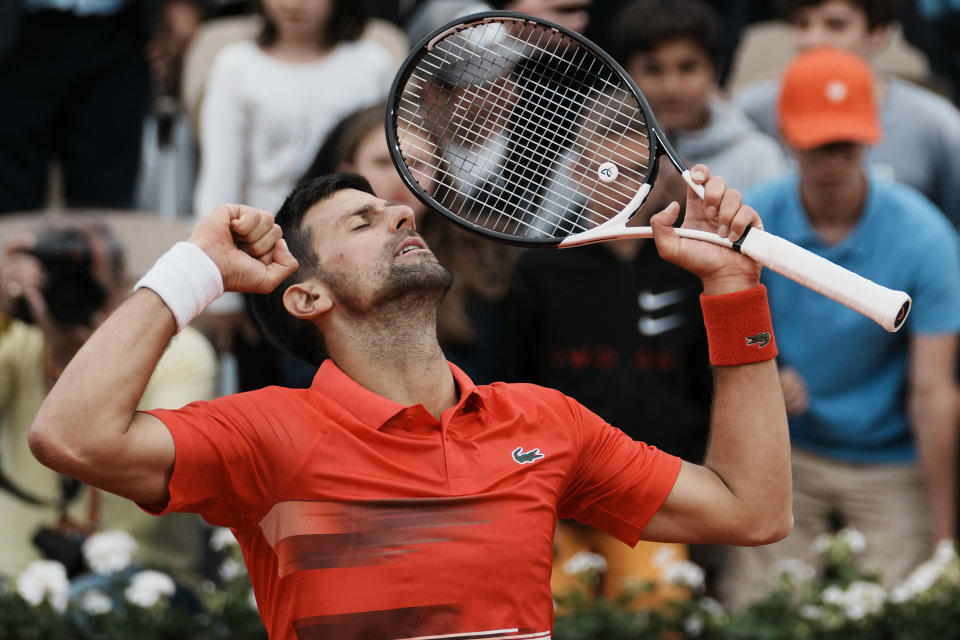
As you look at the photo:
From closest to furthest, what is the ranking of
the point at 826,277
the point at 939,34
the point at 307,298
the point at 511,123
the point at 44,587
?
1. the point at 826,277
2. the point at 307,298
3. the point at 511,123
4. the point at 44,587
5. the point at 939,34

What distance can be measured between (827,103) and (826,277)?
250 centimetres

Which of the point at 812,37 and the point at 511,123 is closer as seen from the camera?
the point at 511,123

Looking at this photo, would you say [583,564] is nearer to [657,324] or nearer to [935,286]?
[657,324]

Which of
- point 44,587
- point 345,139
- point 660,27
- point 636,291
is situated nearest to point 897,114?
point 660,27

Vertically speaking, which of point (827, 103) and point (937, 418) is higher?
point (827, 103)

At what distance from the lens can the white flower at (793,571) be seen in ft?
15.9

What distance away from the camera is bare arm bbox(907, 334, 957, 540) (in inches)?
207

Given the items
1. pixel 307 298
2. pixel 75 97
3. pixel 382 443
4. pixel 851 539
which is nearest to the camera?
pixel 382 443

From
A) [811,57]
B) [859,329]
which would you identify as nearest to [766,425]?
[859,329]

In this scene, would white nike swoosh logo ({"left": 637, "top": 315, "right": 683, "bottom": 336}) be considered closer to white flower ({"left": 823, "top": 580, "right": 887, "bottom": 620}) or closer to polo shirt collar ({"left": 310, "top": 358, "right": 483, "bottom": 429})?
white flower ({"left": 823, "top": 580, "right": 887, "bottom": 620})

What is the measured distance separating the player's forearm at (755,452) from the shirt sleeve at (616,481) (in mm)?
131

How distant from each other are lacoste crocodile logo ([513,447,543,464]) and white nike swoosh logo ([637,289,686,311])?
7.89 feet

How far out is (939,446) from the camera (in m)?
5.28

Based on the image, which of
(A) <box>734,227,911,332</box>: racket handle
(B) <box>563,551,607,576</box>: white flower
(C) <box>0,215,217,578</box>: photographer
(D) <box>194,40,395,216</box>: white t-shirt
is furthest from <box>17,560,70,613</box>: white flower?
(A) <box>734,227,911,332</box>: racket handle
